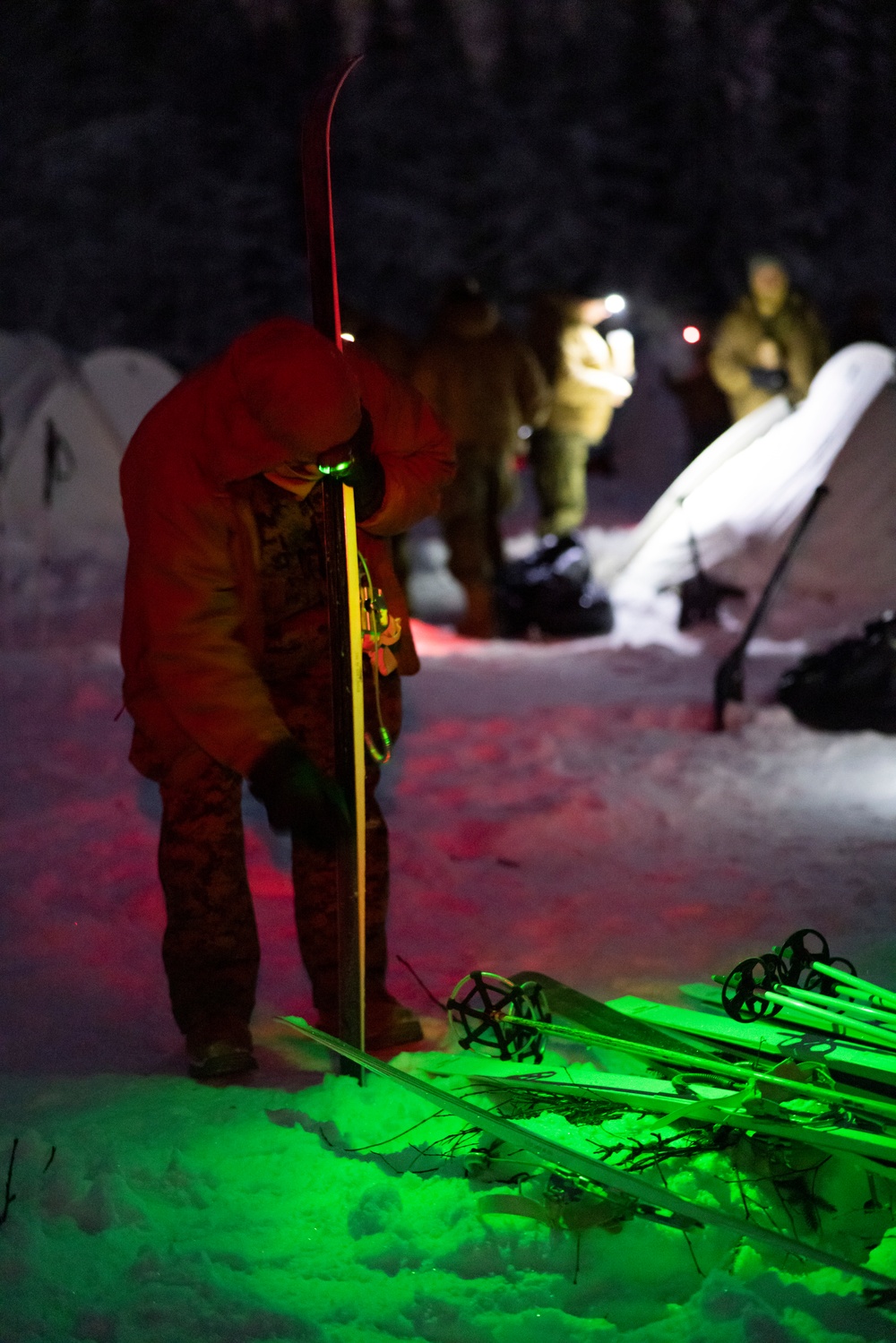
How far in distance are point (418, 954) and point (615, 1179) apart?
1.77 meters

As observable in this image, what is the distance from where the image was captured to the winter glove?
2.79 m

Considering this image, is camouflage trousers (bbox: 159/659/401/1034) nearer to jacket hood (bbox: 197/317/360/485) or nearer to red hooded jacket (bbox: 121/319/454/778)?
red hooded jacket (bbox: 121/319/454/778)

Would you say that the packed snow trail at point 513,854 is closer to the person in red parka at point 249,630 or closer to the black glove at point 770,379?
the person in red parka at point 249,630

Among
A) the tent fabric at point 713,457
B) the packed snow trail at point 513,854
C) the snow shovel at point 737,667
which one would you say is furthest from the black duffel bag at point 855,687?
the tent fabric at point 713,457

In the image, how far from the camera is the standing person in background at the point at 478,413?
9367 millimetres

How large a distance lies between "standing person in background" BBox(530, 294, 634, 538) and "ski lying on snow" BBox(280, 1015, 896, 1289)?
7657mm

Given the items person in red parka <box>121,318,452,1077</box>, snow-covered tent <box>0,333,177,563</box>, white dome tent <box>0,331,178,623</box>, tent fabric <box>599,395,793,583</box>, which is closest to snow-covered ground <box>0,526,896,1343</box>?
person in red parka <box>121,318,452,1077</box>

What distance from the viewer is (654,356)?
66.1 feet

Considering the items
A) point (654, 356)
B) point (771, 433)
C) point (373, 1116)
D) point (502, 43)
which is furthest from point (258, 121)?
point (373, 1116)

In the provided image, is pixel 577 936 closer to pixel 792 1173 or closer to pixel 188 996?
pixel 188 996

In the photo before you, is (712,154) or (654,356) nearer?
(654,356)

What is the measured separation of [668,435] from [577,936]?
15.0 metres

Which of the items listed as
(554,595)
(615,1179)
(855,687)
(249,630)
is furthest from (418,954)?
(554,595)

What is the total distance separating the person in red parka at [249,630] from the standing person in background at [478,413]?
19.6ft
